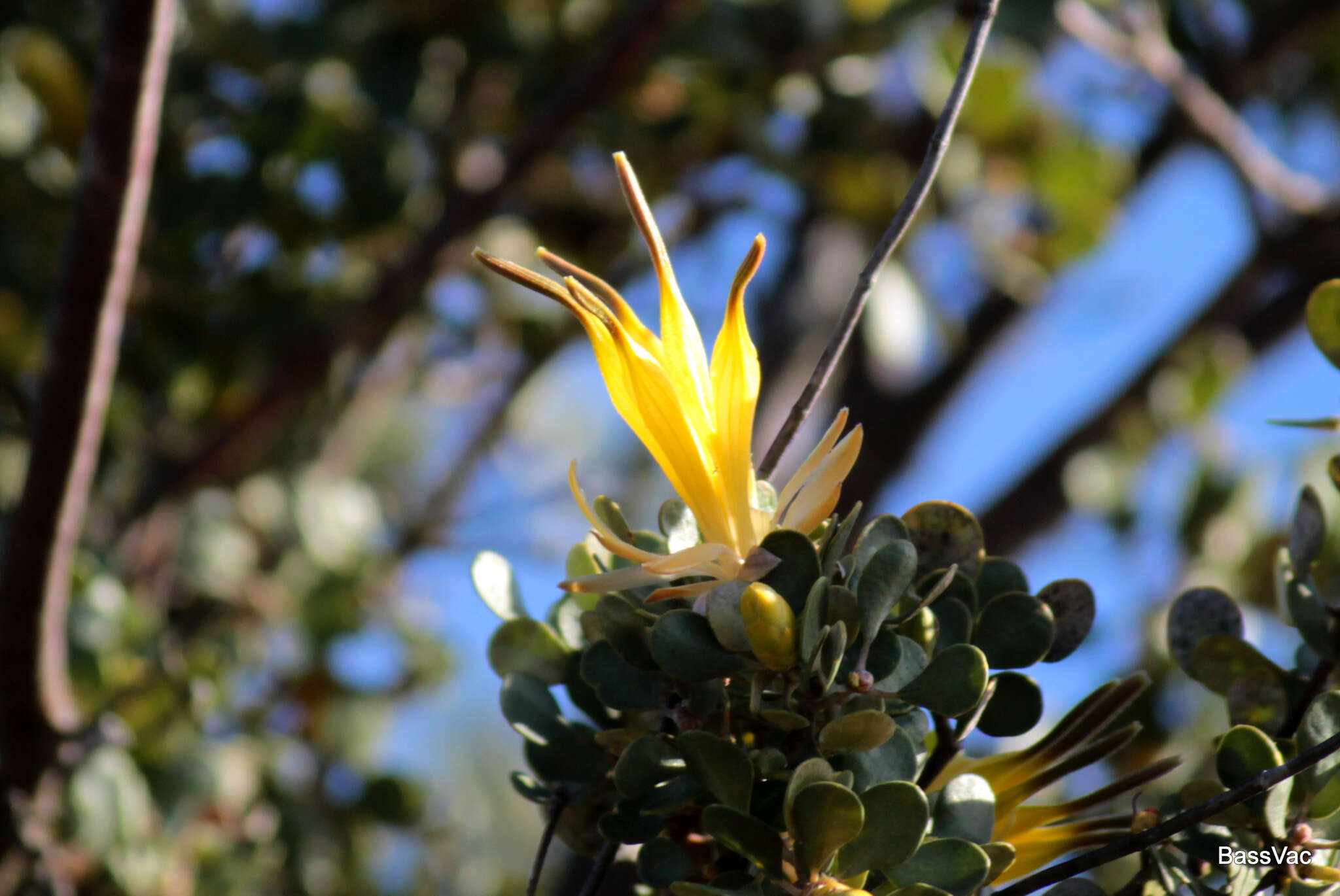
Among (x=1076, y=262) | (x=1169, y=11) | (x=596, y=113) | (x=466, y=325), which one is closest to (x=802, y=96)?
(x=596, y=113)

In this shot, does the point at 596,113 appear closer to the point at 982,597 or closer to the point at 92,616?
the point at 92,616

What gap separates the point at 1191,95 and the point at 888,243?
1178 mm

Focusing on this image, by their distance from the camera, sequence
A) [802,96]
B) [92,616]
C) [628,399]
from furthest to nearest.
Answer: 1. [802,96]
2. [92,616]
3. [628,399]

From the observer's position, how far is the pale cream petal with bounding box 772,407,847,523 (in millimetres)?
505

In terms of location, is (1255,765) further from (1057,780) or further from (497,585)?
(497,585)

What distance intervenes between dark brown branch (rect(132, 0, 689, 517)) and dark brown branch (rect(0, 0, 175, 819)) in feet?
1.52

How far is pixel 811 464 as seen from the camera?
51 centimetres

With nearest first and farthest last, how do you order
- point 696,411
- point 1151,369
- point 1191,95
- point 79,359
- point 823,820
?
point 823,820 → point 696,411 → point 79,359 → point 1191,95 → point 1151,369

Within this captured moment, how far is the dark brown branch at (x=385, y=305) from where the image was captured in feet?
4.40

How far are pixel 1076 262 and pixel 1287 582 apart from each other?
1.07m

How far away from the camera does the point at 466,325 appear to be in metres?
1.79

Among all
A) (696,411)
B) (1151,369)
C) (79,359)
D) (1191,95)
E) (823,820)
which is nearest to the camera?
(823,820)

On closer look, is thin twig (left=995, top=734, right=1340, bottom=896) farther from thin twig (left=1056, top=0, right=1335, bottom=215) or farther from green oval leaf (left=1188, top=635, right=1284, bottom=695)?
thin twig (left=1056, top=0, right=1335, bottom=215)

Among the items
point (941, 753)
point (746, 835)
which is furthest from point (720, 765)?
point (941, 753)
